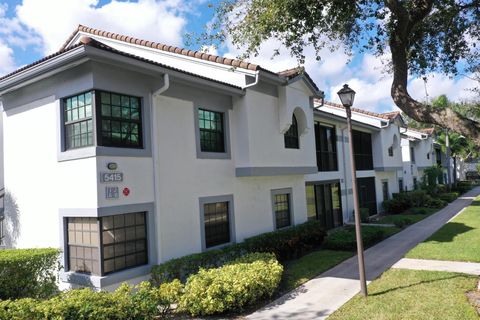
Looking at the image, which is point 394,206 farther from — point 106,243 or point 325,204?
point 106,243

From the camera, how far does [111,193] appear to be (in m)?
8.05

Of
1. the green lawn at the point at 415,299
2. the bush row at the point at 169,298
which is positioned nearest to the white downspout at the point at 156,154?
the bush row at the point at 169,298

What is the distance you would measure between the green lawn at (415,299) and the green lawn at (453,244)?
2.23 m

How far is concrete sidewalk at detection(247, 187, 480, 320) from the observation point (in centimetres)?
749

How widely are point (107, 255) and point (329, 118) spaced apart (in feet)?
42.9

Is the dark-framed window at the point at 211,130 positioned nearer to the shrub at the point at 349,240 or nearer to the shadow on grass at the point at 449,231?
the shrub at the point at 349,240

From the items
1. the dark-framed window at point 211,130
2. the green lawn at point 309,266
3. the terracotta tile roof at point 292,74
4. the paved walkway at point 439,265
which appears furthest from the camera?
the terracotta tile roof at point 292,74

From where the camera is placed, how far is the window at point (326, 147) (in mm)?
18312

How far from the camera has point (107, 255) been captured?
8.14 metres

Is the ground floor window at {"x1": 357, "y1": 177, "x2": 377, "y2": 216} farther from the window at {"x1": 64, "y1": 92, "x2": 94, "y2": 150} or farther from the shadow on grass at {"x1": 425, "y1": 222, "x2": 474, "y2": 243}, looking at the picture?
the window at {"x1": 64, "y1": 92, "x2": 94, "y2": 150}

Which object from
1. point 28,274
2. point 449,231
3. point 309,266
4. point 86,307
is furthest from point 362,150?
point 86,307

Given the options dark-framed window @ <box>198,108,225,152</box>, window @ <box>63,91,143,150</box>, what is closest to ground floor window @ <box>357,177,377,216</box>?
dark-framed window @ <box>198,108,225,152</box>

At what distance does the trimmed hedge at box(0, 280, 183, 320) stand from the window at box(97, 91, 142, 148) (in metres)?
3.17

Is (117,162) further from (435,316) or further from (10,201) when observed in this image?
(435,316)
